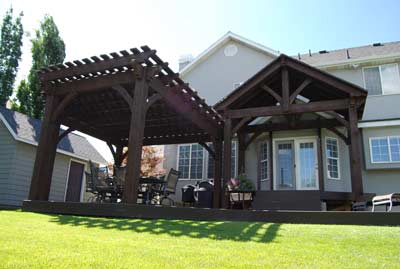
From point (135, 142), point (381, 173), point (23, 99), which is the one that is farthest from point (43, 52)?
point (381, 173)

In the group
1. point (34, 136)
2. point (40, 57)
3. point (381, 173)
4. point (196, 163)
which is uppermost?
point (40, 57)

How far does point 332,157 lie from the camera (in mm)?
11062

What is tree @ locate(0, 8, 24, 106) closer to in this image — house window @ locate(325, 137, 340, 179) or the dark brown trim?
the dark brown trim

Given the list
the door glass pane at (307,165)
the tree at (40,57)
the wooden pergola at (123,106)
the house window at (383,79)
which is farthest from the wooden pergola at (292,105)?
the tree at (40,57)

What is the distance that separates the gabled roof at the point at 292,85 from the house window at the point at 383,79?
2.64m

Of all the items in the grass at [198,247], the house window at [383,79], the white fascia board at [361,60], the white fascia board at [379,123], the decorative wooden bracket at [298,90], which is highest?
the white fascia board at [361,60]

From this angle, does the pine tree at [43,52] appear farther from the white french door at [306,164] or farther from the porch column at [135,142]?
the white french door at [306,164]

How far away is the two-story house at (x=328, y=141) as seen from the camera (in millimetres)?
10773

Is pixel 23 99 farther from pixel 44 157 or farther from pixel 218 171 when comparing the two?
pixel 218 171

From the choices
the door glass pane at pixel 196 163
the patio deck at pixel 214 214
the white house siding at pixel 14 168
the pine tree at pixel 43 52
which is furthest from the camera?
the pine tree at pixel 43 52

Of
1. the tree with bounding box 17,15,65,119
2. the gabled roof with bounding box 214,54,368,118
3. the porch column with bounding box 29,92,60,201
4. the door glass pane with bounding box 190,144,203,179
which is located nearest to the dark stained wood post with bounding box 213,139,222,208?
the gabled roof with bounding box 214,54,368,118

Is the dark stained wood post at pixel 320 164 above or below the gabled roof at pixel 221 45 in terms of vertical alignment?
below

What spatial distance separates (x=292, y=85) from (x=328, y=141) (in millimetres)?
2289

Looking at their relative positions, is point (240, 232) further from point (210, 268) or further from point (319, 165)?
point (319, 165)
